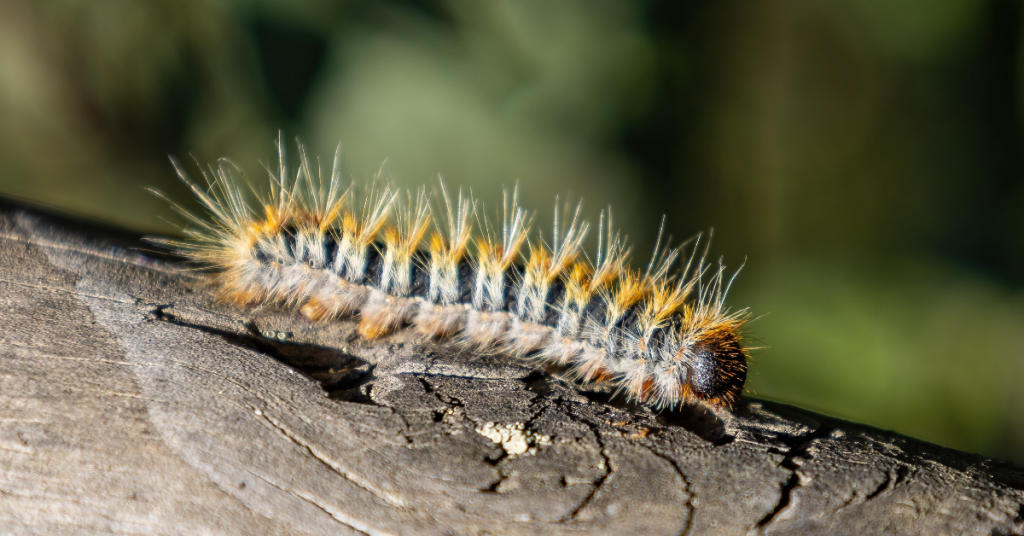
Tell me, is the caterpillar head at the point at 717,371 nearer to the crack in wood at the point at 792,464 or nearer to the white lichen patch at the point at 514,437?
the crack in wood at the point at 792,464

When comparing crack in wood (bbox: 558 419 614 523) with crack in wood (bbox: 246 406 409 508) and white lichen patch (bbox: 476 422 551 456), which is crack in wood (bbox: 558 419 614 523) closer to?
white lichen patch (bbox: 476 422 551 456)

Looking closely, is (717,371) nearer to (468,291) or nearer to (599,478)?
(599,478)

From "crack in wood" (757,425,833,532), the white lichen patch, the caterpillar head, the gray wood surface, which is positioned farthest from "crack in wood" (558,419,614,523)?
the caterpillar head

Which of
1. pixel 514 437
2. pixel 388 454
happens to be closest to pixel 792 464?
pixel 514 437

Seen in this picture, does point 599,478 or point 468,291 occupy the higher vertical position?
point 468,291

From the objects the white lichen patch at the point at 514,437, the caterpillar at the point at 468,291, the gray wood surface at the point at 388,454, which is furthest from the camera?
the caterpillar at the point at 468,291

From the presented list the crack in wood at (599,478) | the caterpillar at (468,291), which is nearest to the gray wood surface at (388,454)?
the crack in wood at (599,478)

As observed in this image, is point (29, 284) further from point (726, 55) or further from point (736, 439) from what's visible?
point (726, 55)
